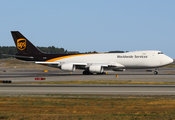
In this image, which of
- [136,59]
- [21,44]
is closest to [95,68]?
[136,59]

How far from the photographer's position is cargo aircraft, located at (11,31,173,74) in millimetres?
61438

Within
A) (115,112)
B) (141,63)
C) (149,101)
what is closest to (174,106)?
(149,101)

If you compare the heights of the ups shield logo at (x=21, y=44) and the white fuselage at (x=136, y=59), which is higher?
the ups shield logo at (x=21, y=44)

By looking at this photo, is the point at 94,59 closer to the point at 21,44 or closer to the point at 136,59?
the point at 136,59

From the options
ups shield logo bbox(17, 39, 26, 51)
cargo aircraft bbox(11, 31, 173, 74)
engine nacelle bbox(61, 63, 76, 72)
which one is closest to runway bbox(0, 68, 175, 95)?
cargo aircraft bbox(11, 31, 173, 74)

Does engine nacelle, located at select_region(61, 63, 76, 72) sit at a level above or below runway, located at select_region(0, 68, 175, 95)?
above

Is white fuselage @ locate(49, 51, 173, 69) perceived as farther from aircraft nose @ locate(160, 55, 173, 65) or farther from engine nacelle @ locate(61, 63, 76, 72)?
engine nacelle @ locate(61, 63, 76, 72)

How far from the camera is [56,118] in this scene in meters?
15.9

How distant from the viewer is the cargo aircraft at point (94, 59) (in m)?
61.4

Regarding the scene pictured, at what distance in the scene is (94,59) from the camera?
214 ft

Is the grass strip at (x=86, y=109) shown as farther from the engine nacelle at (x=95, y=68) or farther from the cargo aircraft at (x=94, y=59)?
the cargo aircraft at (x=94, y=59)

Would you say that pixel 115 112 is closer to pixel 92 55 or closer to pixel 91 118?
pixel 91 118

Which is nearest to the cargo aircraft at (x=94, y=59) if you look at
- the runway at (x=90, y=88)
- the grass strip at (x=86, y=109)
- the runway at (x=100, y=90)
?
the runway at (x=90, y=88)

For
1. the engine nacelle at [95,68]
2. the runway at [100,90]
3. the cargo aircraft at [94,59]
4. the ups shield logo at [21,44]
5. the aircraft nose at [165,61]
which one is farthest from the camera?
the ups shield logo at [21,44]
